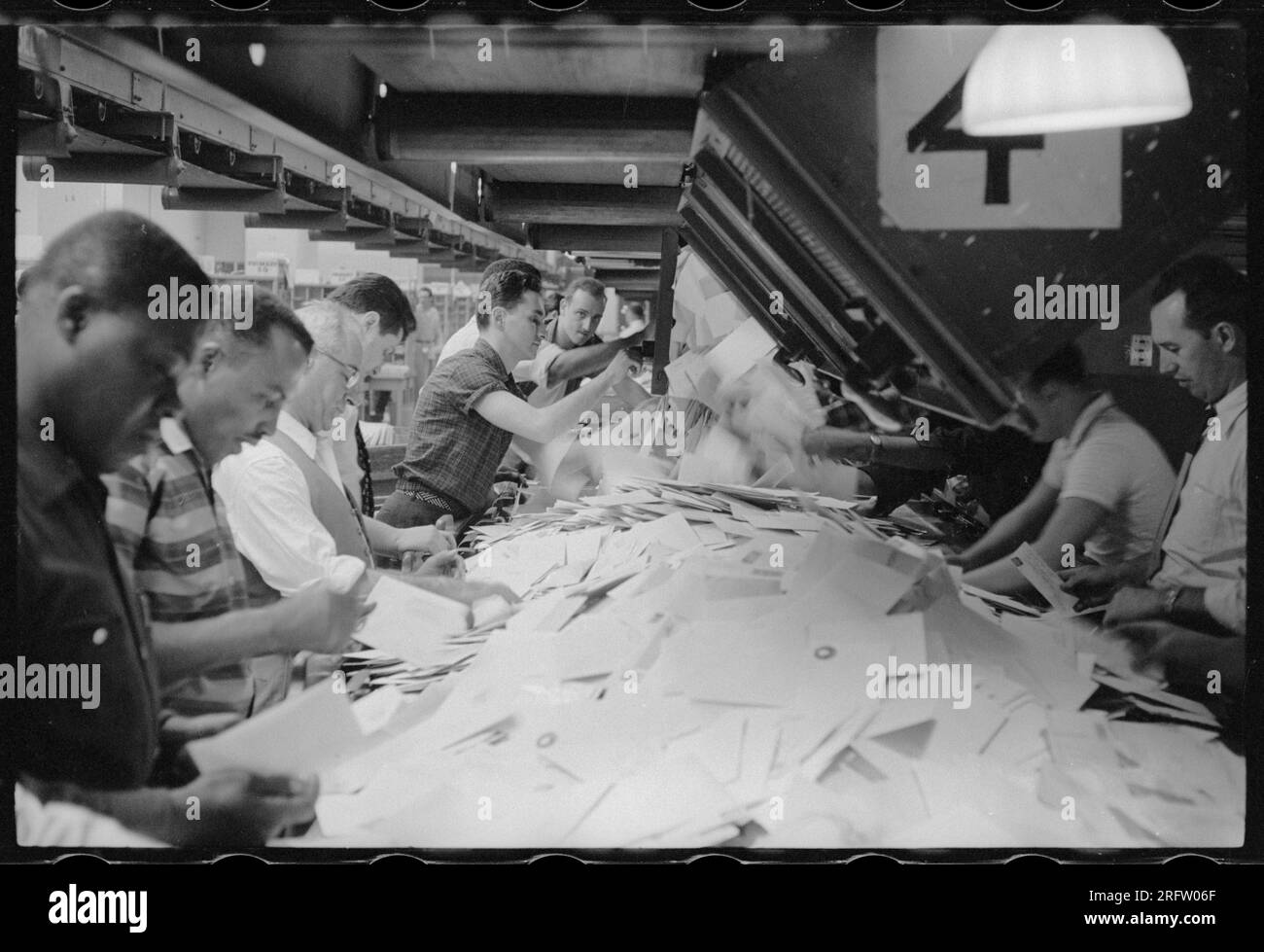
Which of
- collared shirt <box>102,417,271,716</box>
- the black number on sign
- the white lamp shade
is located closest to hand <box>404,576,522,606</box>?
collared shirt <box>102,417,271,716</box>

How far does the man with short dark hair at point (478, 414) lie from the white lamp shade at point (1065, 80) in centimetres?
94

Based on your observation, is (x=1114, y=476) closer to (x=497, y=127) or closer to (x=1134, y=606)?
(x=1134, y=606)

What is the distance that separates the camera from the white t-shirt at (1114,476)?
2.73 metres

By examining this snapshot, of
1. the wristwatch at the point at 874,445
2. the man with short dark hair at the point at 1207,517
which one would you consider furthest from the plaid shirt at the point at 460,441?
the man with short dark hair at the point at 1207,517

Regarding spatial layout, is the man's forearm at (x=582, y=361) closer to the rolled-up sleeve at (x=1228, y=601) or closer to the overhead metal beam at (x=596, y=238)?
the overhead metal beam at (x=596, y=238)

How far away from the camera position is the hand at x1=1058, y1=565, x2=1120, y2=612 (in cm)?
276

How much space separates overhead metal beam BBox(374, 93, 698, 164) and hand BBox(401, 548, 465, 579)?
886 millimetres

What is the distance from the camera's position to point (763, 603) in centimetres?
276

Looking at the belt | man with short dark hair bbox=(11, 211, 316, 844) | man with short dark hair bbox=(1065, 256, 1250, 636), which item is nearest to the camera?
man with short dark hair bbox=(11, 211, 316, 844)

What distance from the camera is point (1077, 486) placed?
2.74 m

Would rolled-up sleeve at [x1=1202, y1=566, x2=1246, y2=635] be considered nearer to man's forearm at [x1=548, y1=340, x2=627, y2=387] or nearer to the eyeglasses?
man's forearm at [x1=548, y1=340, x2=627, y2=387]

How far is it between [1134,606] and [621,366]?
4.04ft
